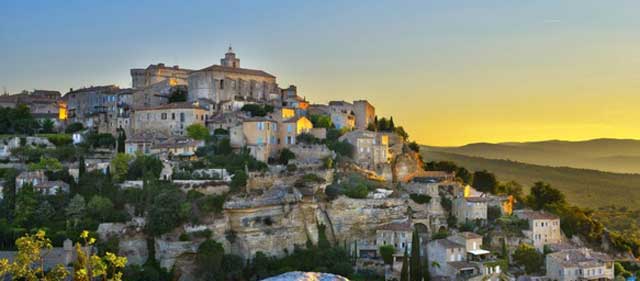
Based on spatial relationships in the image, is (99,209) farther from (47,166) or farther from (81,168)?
(47,166)

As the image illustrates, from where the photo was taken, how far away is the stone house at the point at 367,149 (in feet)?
173

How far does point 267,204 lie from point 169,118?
1511 cm

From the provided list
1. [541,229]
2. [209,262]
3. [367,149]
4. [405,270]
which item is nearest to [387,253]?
[405,270]

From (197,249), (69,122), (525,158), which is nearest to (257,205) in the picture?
(197,249)

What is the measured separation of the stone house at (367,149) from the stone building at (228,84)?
41.4 feet

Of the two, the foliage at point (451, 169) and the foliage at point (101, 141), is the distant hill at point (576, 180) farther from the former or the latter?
the foliage at point (101, 141)

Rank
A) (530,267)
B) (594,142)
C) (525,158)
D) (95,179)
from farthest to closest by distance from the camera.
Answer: (594,142) < (525,158) < (95,179) < (530,267)

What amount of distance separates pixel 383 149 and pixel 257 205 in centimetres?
1338

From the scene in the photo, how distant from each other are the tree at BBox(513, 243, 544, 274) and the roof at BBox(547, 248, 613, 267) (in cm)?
93

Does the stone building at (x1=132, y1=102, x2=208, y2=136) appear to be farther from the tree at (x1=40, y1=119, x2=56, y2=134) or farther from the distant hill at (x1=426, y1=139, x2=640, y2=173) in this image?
the distant hill at (x1=426, y1=139, x2=640, y2=173)

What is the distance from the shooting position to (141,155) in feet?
160

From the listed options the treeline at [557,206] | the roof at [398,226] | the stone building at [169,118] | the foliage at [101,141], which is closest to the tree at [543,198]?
the treeline at [557,206]

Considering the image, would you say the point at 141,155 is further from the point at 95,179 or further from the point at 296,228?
the point at 296,228

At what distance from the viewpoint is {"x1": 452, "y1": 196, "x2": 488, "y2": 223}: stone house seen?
48.1 metres
